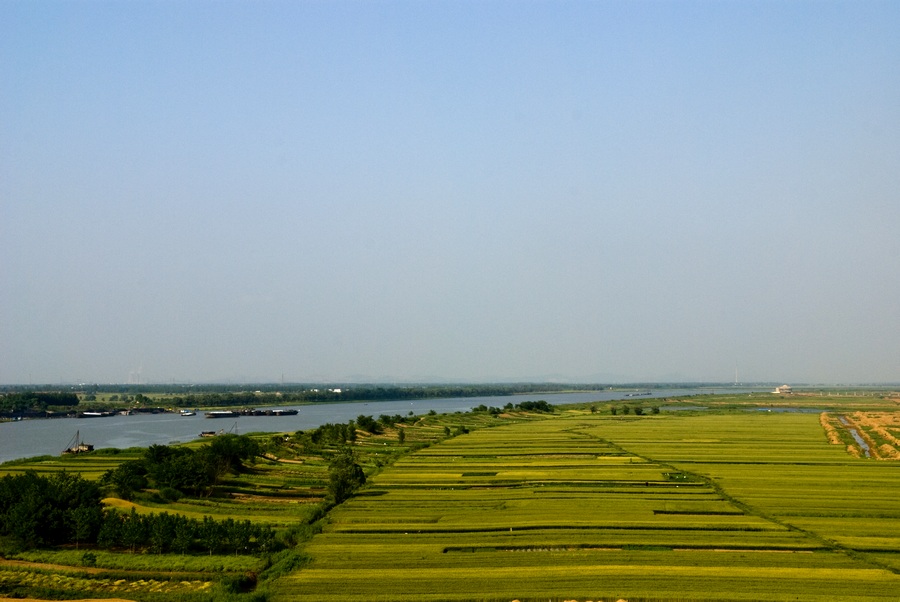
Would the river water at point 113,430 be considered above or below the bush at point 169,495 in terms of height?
below

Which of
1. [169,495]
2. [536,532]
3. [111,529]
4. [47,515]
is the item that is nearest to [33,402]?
[169,495]

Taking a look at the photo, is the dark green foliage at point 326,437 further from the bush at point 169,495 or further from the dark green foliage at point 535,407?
the dark green foliage at point 535,407

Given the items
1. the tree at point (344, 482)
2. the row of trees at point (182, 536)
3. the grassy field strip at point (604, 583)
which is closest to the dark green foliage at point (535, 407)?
the tree at point (344, 482)

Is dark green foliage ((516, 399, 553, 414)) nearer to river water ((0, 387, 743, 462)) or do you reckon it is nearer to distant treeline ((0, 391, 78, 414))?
river water ((0, 387, 743, 462))

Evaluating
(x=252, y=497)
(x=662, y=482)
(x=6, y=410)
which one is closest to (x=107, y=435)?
(x=6, y=410)

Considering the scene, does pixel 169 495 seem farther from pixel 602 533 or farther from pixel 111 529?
pixel 602 533

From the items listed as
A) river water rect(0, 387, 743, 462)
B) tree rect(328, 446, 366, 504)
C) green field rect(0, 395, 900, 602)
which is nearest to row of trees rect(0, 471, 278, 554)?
green field rect(0, 395, 900, 602)

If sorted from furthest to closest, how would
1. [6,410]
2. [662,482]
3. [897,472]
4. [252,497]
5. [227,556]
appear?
[6,410], [897,472], [662,482], [252,497], [227,556]

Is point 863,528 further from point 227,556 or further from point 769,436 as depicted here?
point 769,436

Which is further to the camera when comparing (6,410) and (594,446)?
(6,410)
